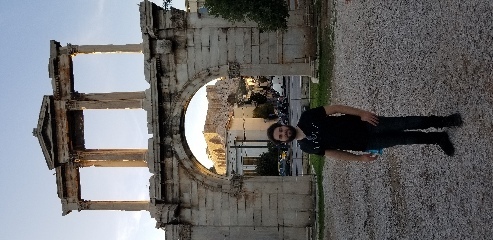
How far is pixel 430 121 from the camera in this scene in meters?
8.82

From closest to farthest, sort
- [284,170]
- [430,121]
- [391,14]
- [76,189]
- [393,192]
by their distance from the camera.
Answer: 1. [430,121]
2. [393,192]
3. [391,14]
4. [76,189]
5. [284,170]

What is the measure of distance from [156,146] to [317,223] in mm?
6453

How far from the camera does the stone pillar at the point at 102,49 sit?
2130cm

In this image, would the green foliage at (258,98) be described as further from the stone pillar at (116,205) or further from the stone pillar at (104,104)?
the stone pillar at (104,104)

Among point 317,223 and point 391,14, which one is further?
point 317,223

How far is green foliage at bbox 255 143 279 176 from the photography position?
37625 millimetres

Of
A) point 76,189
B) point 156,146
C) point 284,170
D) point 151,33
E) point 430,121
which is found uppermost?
point 151,33

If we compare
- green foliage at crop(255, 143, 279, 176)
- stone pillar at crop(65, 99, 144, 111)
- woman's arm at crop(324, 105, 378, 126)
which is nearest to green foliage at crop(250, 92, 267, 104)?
green foliage at crop(255, 143, 279, 176)

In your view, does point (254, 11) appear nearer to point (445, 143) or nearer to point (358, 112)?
point (358, 112)

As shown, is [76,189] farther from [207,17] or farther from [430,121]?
[430,121]

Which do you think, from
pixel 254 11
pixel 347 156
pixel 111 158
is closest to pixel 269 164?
pixel 111 158

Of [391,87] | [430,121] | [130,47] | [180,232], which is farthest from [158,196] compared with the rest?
[430,121]

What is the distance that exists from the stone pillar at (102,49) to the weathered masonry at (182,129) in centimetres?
4

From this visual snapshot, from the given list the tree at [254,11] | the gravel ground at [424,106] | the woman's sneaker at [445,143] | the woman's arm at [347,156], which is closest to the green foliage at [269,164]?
the tree at [254,11]
